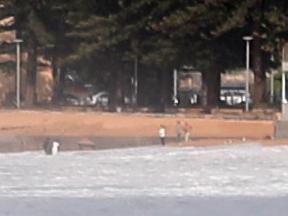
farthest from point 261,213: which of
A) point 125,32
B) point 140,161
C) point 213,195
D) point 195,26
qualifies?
point 125,32

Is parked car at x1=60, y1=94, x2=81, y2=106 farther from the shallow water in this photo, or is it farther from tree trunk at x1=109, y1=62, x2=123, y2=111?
the shallow water

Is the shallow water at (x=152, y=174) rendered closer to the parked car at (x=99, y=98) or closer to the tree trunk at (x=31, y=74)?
the tree trunk at (x=31, y=74)

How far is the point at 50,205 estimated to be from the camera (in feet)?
47.5

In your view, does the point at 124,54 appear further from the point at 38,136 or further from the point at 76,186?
the point at 76,186

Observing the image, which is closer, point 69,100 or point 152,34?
point 152,34

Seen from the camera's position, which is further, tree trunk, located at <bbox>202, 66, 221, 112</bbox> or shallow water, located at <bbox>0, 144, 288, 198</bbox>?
tree trunk, located at <bbox>202, 66, 221, 112</bbox>

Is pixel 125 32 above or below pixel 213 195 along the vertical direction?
above

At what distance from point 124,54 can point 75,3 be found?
395 centimetres

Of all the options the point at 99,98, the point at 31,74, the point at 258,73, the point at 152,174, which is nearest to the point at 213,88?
the point at 258,73

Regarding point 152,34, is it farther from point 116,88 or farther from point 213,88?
point 116,88

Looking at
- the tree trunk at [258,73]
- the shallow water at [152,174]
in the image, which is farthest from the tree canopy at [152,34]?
the shallow water at [152,174]

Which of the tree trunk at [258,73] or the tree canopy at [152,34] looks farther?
the tree trunk at [258,73]

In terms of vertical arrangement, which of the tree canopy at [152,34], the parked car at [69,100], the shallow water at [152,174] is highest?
the tree canopy at [152,34]

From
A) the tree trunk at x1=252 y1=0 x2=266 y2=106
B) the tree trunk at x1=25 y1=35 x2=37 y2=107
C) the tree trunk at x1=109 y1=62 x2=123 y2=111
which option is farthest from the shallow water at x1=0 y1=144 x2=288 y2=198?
the tree trunk at x1=25 y1=35 x2=37 y2=107
